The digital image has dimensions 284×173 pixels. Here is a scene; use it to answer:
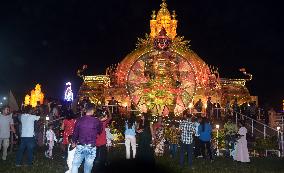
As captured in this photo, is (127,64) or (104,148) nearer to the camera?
(104,148)

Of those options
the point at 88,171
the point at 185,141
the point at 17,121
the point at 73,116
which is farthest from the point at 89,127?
the point at 17,121

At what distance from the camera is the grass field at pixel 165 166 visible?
15841 mm

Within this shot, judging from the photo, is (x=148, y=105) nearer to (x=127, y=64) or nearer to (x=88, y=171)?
(x=127, y=64)

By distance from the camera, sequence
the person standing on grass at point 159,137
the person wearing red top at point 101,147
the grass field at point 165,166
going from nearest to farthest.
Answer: the grass field at point 165,166 < the person wearing red top at point 101,147 < the person standing on grass at point 159,137

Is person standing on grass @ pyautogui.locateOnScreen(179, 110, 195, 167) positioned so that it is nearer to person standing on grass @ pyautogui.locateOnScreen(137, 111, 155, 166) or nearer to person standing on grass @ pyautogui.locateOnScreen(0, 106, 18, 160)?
person standing on grass @ pyautogui.locateOnScreen(137, 111, 155, 166)

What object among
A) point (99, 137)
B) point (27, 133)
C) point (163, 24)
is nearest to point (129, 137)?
point (99, 137)

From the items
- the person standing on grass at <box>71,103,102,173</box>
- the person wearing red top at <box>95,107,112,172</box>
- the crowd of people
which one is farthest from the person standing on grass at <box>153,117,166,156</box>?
the person standing on grass at <box>71,103,102,173</box>

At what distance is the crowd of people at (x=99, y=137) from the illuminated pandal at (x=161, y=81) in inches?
519

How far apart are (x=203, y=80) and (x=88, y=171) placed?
28.7 m

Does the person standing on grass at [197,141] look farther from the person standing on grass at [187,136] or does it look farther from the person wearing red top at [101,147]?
the person wearing red top at [101,147]

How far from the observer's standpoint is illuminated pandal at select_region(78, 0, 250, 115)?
37.8 meters

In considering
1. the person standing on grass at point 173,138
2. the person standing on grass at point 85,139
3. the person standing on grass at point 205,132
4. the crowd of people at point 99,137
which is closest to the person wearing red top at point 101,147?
the crowd of people at point 99,137

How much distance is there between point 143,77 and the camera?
3959 cm

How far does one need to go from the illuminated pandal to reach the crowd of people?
1318cm
